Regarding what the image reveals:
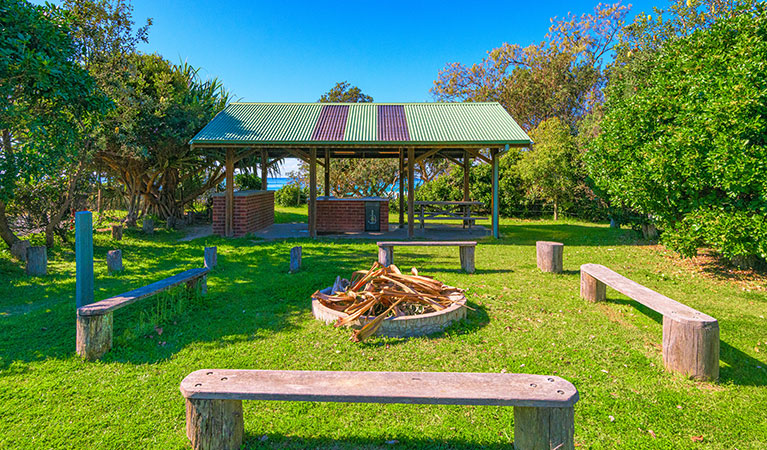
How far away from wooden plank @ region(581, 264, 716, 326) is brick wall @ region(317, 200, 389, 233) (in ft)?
27.6

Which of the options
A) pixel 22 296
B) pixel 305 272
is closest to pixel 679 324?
pixel 305 272

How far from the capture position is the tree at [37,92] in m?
5.76

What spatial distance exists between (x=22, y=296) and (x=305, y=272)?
171 inches

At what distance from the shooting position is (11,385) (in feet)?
11.4

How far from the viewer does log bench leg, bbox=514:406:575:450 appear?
2.45 metres

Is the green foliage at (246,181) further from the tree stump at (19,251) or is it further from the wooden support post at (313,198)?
the tree stump at (19,251)

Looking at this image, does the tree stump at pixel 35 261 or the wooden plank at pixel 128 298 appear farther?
the tree stump at pixel 35 261

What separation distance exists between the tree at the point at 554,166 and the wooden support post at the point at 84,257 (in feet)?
52.9

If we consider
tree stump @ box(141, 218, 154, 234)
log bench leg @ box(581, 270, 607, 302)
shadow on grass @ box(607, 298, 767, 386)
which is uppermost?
tree stump @ box(141, 218, 154, 234)

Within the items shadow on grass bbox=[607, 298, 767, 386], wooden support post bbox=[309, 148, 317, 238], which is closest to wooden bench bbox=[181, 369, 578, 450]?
shadow on grass bbox=[607, 298, 767, 386]

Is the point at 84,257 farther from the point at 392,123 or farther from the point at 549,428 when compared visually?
the point at 392,123

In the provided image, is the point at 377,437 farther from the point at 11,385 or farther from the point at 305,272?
the point at 305,272

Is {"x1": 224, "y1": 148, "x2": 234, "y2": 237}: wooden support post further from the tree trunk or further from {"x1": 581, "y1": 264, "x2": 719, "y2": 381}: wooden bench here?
{"x1": 581, "y1": 264, "x2": 719, "y2": 381}: wooden bench

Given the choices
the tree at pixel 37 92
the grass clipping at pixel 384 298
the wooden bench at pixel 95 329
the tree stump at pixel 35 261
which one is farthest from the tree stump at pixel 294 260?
the tree stump at pixel 35 261
